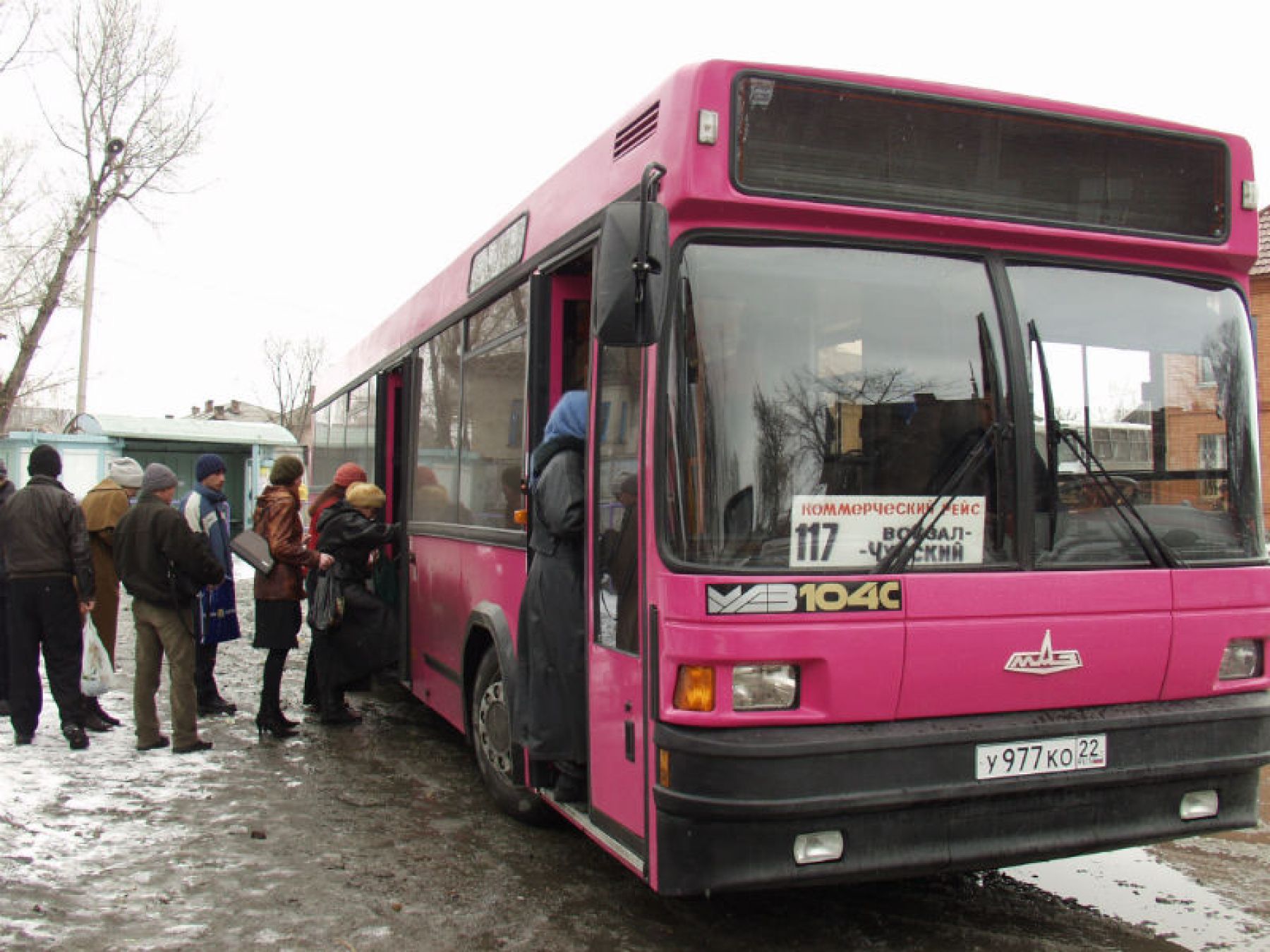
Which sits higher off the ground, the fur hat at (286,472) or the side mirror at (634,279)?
the side mirror at (634,279)

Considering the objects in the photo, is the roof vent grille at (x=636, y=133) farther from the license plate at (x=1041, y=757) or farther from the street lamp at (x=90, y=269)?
the street lamp at (x=90, y=269)

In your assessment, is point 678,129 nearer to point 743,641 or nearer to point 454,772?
point 743,641

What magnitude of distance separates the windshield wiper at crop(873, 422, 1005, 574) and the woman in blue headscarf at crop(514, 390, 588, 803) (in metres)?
1.26

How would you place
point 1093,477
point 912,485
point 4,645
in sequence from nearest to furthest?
point 912,485
point 1093,477
point 4,645

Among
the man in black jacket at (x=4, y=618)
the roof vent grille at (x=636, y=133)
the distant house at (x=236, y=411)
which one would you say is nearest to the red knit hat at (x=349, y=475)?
the man in black jacket at (x=4, y=618)

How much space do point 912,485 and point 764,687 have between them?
0.82 meters

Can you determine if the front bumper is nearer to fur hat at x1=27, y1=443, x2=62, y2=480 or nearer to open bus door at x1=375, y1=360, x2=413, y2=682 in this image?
open bus door at x1=375, y1=360, x2=413, y2=682

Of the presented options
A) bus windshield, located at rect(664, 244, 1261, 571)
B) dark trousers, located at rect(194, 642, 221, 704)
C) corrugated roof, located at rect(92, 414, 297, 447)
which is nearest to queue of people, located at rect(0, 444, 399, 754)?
dark trousers, located at rect(194, 642, 221, 704)

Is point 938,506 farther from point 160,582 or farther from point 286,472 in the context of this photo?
point 286,472

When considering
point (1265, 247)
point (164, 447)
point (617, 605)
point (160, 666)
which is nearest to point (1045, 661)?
point (617, 605)

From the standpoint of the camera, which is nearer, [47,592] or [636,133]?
[636,133]

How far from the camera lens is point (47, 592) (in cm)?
703

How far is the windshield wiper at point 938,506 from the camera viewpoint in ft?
12.3

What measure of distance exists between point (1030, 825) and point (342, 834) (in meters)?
3.18
